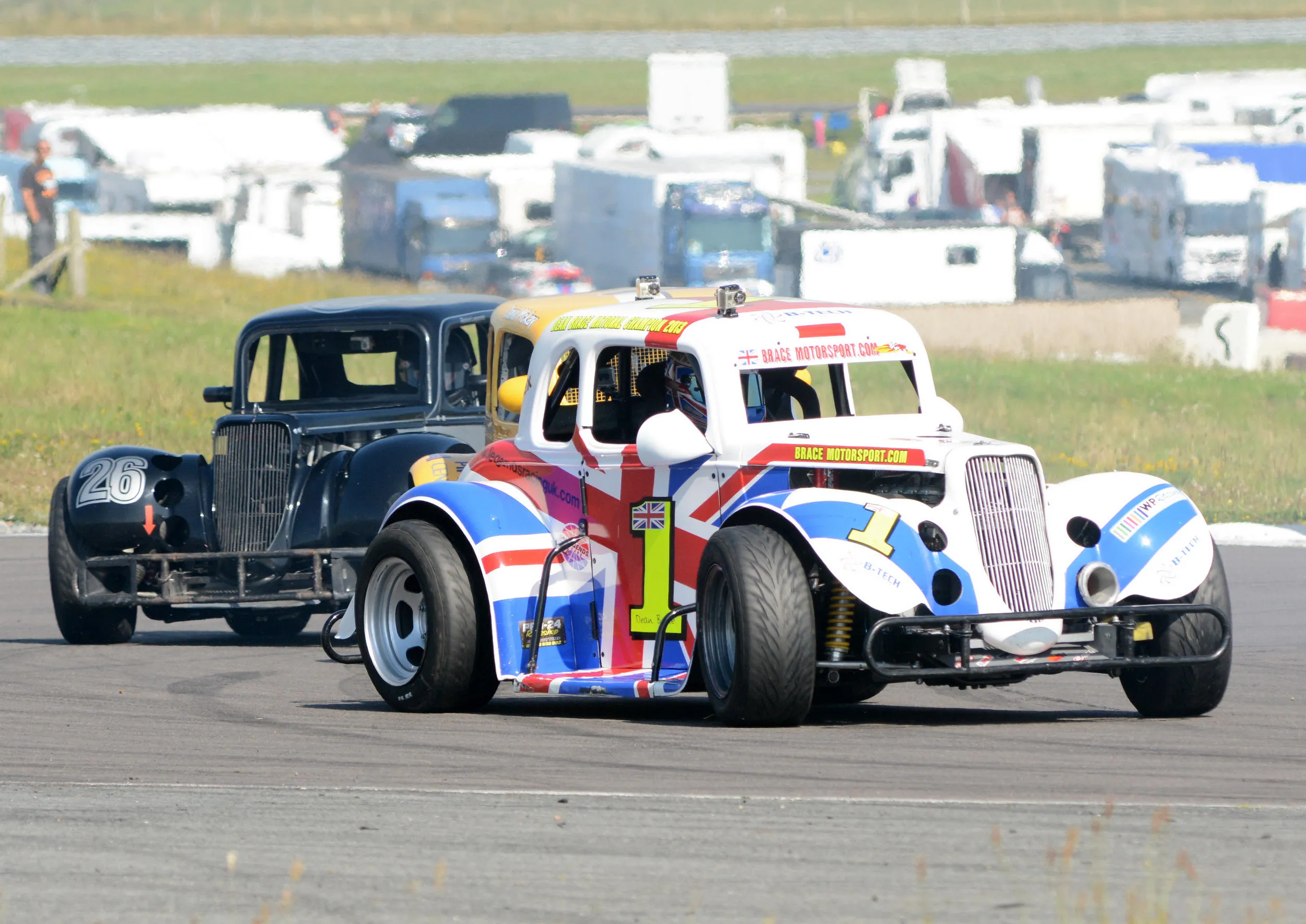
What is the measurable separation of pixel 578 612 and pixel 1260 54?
89.9 metres

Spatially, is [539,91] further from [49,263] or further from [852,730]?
[852,730]

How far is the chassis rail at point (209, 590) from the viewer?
12.8 metres

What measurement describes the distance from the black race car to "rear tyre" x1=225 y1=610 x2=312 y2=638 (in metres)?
0.02

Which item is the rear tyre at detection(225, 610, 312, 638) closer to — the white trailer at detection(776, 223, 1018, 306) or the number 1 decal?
the number 1 decal

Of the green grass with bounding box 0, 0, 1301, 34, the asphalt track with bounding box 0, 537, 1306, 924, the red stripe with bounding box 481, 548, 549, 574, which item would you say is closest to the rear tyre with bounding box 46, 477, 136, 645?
the asphalt track with bounding box 0, 537, 1306, 924

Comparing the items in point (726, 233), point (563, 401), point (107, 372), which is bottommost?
point (107, 372)

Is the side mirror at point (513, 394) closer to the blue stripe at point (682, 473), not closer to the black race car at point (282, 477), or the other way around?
the black race car at point (282, 477)

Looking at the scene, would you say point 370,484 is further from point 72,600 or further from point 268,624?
point 268,624

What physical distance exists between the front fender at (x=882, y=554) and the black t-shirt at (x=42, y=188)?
2794 cm

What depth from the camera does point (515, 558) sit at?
375 inches

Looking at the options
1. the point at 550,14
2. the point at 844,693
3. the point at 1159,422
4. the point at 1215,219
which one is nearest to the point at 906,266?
the point at 1215,219

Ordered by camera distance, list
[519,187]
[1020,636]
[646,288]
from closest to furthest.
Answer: [1020,636]
[646,288]
[519,187]

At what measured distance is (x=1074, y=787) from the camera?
7.26 metres

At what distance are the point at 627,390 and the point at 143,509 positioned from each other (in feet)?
16.1
